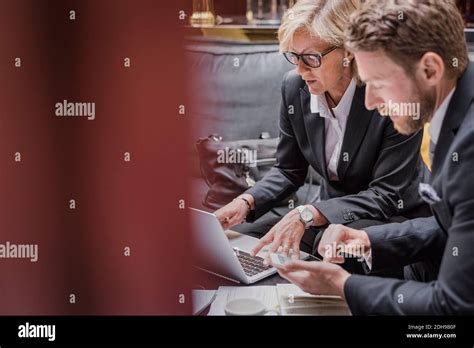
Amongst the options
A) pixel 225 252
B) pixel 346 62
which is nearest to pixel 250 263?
pixel 225 252

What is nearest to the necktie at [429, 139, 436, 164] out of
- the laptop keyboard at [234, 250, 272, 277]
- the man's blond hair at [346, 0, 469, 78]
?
the man's blond hair at [346, 0, 469, 78]

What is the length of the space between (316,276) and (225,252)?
10.3 inches

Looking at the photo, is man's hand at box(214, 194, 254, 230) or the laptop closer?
the laptop

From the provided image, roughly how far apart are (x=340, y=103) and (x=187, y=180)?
0.51 meters

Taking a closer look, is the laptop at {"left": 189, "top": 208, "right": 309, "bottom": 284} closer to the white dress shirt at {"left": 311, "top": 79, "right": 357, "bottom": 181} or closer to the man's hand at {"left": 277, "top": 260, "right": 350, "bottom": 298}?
the man's hand at {"left": 277, "top": 260, "right": 350, "bottom": 298}

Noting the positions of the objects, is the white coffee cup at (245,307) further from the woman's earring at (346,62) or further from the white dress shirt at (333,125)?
the woman's earring at (346,62)

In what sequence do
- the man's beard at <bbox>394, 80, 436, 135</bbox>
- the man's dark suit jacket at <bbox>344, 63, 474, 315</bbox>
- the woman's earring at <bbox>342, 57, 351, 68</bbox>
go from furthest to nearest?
the woman's earring at <bbox>342, 57, 351, 68</bbox>, the man's beard at <bbox>394, 80, 436, 135</bbox>, the man's dark suit jacket at <bbox>344, 63, 474, 315</bbox>

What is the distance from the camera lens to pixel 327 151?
5.57 feet

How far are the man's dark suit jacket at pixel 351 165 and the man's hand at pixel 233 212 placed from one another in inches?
0.8

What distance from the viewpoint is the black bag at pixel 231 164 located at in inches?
66.9

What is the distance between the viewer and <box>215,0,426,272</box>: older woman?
1.58 meters

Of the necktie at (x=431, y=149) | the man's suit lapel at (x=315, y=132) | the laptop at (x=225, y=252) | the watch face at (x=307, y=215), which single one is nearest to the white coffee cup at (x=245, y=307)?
the laptop at (x=225, y=252)

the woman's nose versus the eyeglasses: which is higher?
the eyeglasses

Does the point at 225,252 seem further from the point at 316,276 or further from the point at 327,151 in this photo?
the point at 327,151
